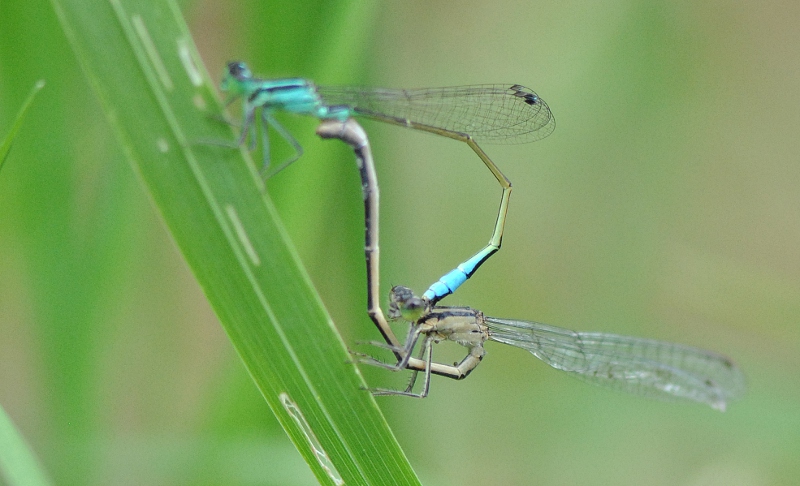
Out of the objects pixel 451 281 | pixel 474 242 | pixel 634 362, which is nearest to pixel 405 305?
pixel 451 281

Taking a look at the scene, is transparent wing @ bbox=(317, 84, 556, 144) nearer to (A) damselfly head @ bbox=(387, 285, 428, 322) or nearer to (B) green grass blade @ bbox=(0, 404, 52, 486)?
(A) damselfly head @ bbox=(387, 285, 428, 322)

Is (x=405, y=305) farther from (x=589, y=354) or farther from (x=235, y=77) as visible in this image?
(x=235, y=77)

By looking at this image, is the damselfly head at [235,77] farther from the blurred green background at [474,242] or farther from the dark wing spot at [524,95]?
the dark wing spot at [524,95]

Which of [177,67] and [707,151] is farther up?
[177,67]

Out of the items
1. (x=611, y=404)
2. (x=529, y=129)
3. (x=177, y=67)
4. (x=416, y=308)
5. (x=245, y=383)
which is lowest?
(x=611, y=404)

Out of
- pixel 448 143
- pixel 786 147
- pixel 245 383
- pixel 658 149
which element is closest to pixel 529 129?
pixel 245 383

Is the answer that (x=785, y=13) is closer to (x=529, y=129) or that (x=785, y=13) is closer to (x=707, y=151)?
(x=707, y=151)

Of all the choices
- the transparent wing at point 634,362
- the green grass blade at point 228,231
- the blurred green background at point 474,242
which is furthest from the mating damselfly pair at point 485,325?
the green grass blade at point 228,231
